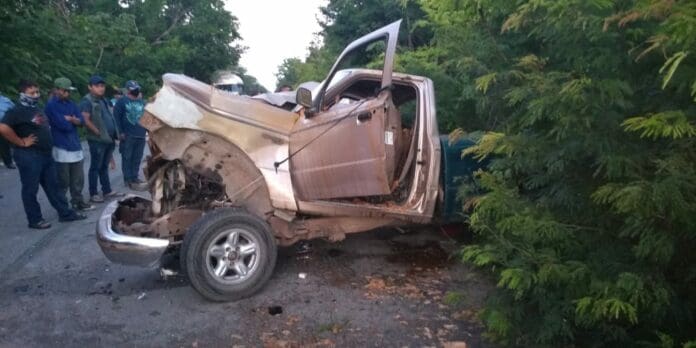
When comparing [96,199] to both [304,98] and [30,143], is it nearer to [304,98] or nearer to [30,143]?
[30,143]

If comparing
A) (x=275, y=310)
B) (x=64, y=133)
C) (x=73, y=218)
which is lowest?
(x=275, y=310)

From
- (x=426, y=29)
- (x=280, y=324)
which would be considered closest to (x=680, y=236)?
(x=280, y=324)

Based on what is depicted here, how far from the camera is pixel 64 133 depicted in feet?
22.5

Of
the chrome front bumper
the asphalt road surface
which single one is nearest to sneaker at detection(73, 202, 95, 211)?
the asphalt road surface

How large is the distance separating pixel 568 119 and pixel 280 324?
7.85ft

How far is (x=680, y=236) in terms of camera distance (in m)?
2.59

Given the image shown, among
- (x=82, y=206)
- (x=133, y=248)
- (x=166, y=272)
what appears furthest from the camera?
(x=82, y=206)

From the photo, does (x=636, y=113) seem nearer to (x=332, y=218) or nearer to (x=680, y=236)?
(x=680, y=236)

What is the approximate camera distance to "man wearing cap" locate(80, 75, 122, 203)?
7.87m

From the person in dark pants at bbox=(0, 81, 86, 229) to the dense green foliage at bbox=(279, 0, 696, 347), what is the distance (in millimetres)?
5003

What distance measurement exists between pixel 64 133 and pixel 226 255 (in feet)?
12.1

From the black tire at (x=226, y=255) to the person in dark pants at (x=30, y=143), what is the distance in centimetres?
296

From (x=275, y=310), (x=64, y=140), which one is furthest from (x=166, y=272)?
(x=64, y=140)

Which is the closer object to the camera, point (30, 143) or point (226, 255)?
point (226, 255)
